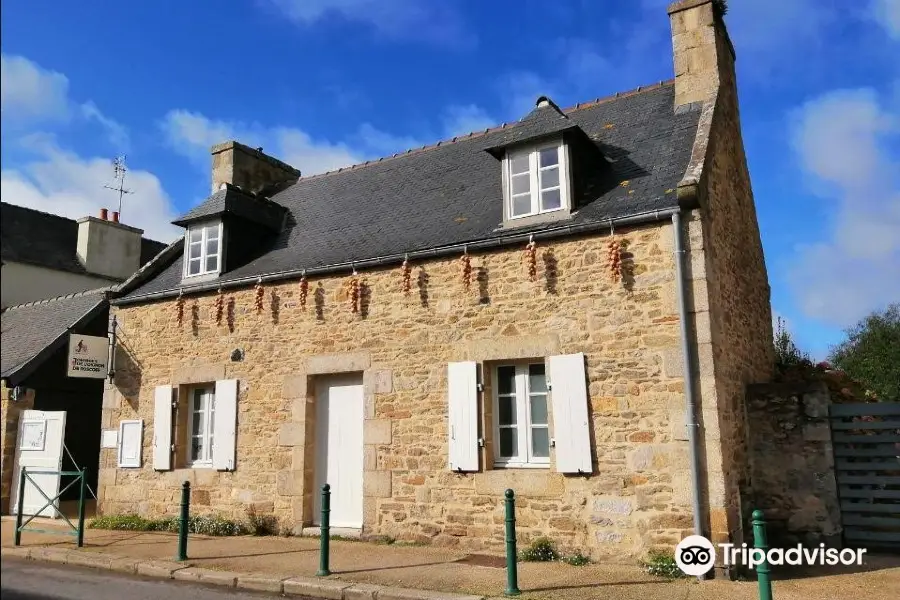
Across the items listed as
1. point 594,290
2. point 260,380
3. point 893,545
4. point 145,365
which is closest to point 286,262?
point 260,380

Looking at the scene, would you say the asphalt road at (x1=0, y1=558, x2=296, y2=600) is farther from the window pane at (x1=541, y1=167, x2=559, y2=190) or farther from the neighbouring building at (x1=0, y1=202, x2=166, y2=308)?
the neighbouring building at (x1=0, y1=202, x2=166, y2=308)

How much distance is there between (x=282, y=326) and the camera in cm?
930

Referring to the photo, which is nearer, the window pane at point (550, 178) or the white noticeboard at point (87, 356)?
the window pane at point (550, 178)

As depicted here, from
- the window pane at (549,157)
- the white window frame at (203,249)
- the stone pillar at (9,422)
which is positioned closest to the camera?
the window pane at (549,157)

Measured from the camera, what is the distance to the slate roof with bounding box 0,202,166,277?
16.0m

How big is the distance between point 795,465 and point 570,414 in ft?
8.46

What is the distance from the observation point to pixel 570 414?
279 inches

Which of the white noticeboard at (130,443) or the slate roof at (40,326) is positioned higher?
the slate roof at (40,326)

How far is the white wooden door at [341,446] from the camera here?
8664 mm

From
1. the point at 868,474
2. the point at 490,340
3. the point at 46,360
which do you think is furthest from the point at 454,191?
the point at 46,360

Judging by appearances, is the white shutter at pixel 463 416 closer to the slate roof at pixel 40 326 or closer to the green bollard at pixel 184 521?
the green bollard at pixel 184 521

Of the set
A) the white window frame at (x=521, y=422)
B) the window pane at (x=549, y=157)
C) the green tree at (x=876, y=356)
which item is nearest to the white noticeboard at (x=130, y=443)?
the white window frame at (x=521, y=422)

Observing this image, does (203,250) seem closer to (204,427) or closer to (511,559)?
(204,427)

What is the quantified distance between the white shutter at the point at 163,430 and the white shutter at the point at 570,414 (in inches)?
232
